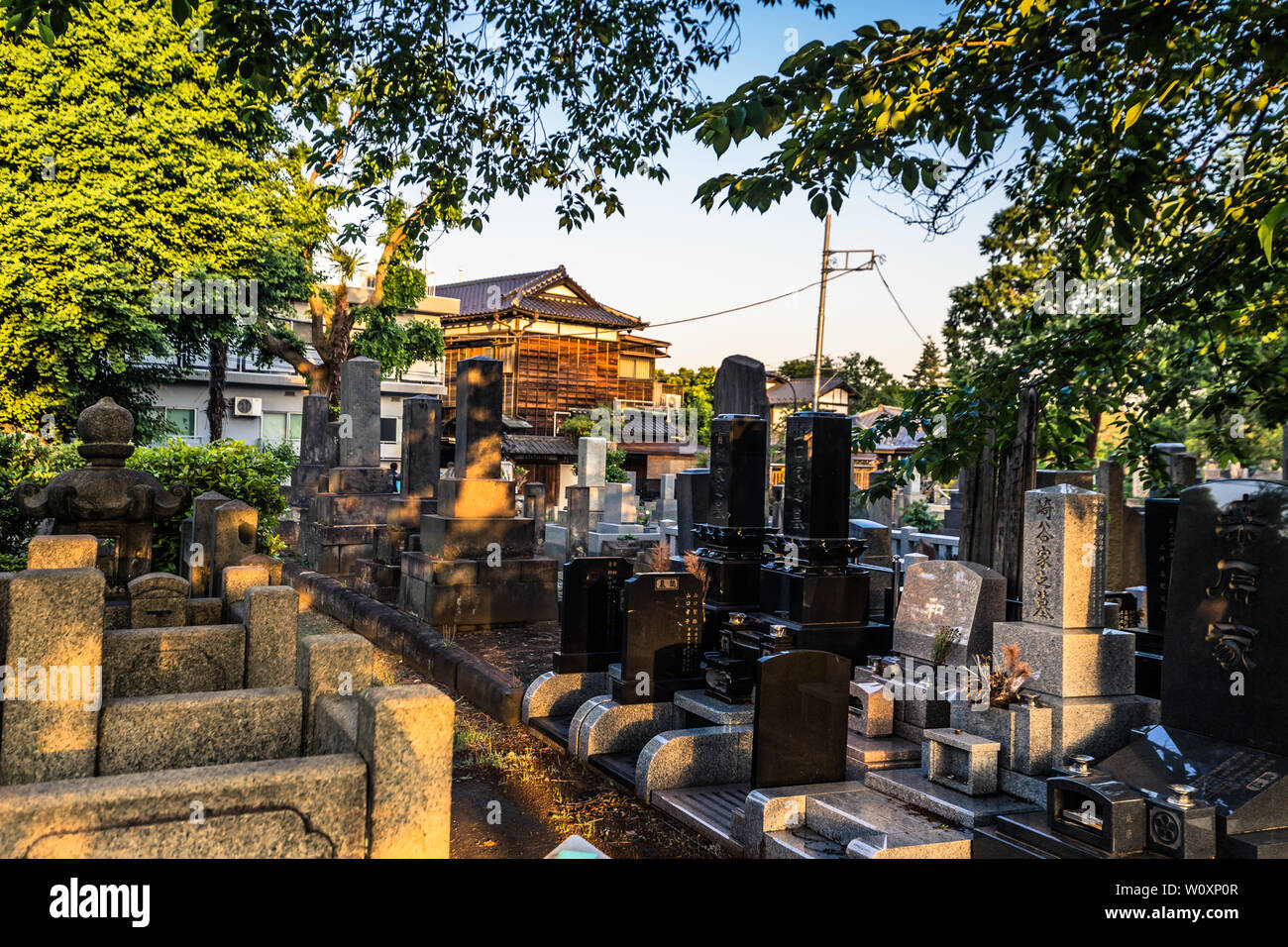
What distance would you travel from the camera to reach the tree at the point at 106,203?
42.3ft

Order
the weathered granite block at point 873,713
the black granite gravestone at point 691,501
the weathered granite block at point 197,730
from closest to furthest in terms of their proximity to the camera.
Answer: the weathered granite block at point 197,730, the weathered granite block at point 873,713, the black granite gravestone at point 691,501

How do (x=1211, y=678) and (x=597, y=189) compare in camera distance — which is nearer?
(x=1211, y=678)

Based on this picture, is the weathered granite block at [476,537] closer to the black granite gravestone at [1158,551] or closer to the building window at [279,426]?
the black granite gravestone at [1158,551]

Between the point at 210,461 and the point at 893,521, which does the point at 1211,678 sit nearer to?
the point at 210,461

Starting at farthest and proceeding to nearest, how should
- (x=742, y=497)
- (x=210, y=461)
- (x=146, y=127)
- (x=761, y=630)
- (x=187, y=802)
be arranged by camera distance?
(x=146, y=127) < (x=210, y=461) < (x=742, y=497) < (x=761, y=630) < (x=187, y=802)

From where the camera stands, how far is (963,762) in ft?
17.1

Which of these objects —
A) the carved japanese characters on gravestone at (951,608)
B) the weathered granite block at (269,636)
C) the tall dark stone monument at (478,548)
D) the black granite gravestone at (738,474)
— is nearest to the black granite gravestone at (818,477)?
the black granite gravestone at (738,474)

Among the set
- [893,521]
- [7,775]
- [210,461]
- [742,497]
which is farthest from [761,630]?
[893,521]

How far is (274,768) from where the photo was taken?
2631mm

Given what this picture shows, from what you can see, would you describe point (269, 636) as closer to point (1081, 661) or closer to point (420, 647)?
point (1081, 661)

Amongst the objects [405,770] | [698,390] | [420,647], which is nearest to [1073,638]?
[405,770]

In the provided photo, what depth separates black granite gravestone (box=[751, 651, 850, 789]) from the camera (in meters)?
4.91

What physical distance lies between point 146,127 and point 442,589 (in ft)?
33.6

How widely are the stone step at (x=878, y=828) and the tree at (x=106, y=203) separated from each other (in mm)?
11562
